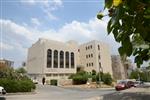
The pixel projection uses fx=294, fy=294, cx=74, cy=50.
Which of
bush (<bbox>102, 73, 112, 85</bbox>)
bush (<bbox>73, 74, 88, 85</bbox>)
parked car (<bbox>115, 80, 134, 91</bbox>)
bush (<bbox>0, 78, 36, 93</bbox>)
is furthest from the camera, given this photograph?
Answer: bush (<bbox>102, 73, 112, 85</bbox>)

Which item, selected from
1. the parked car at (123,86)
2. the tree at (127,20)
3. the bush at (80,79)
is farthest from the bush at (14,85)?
the tree at (127,20)

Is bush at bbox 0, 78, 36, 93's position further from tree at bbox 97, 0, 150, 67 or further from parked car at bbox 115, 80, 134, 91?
tree at bbox 97, 0, 150, 67

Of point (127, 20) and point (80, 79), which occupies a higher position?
point (80, 79)

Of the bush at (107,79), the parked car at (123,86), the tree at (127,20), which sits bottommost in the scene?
the parked car at (123,86)

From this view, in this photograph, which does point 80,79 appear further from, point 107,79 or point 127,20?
point 127,20

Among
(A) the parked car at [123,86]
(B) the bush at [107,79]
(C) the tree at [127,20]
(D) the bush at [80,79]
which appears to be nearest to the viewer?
(C) the tree at [127,20]

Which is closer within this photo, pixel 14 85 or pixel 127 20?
pixel 127 20

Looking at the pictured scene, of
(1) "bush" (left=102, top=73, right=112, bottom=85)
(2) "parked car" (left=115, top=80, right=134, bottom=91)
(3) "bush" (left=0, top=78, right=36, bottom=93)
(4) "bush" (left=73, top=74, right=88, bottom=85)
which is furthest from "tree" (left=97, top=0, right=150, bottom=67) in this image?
(1) "bush" (left=102, top=73, right=112, bottom=85)

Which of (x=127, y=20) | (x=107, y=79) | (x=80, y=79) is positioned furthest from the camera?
(x=107, y=79)

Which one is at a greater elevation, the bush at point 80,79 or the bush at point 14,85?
the bush at point 80,79

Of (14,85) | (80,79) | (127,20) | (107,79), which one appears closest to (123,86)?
(14,85)

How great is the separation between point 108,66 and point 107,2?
3522 inches

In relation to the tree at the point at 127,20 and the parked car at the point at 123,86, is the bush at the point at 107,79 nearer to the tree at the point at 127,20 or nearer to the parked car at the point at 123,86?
the parked car at the point at 123,86

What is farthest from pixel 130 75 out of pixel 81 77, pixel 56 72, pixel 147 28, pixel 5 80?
pixel 147 28
